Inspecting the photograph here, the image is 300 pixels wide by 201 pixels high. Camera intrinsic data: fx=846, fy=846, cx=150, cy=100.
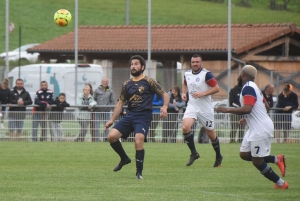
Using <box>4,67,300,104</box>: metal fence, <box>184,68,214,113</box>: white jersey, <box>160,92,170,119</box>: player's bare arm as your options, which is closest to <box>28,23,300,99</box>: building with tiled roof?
<box>4,67,300,104</box>: metal fence

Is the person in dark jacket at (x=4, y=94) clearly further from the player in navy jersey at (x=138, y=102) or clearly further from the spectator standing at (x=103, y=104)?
the player in navy jersey at (x=138, y=102)

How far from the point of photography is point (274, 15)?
2619cm

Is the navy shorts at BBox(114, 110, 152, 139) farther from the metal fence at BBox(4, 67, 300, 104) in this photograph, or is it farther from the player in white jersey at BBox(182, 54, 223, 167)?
the metal fence at BBox(4, 67, 300, 104)

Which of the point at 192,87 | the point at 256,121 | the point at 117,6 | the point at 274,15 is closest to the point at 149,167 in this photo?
the point at 192,87

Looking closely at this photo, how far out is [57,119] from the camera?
76.9 ft

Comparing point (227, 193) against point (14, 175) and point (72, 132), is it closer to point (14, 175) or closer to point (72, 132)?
point (14, 175)

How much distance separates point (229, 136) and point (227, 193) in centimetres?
1238

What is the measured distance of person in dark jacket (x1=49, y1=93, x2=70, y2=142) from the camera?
23.4m

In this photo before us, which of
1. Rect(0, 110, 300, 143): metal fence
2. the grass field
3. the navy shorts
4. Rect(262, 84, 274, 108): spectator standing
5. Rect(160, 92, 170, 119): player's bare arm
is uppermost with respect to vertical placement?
Rect(262, 84, 274, 108): spectator standing

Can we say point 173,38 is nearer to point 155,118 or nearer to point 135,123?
point 155,118

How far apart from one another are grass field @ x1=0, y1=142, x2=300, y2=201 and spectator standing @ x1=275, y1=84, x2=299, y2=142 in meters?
3.36

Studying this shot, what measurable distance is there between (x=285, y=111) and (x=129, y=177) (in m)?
10.9

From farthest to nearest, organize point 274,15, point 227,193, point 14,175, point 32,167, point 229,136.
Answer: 1. point 274,15
2. point 229,136
3. point 32,167
4. point 14,175
5. point 227,193

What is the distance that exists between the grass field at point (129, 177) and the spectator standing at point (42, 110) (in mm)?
3916
